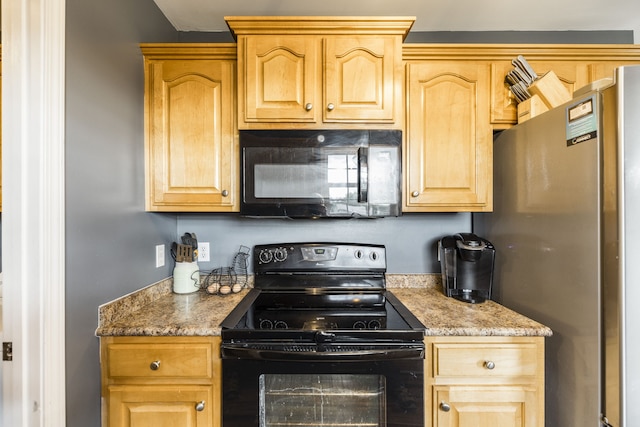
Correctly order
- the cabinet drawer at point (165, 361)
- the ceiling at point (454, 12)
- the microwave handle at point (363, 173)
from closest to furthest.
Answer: the cabinet drawer at point (165, 361) → the microwave handle at point (363, 173) → the ceiling at point (454, 12)

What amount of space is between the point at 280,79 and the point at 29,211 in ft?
3.62

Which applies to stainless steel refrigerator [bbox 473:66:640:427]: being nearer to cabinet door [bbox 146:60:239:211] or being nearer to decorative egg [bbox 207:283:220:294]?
cabinet door [bbox 146:60:239:211]

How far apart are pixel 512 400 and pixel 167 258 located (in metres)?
1.79

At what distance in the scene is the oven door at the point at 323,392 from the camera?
125 cm

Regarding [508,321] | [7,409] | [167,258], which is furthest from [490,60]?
[7,409]

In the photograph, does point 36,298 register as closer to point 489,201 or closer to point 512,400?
point 512,400

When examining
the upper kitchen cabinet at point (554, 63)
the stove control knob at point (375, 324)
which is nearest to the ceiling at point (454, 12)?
the upper kitchen cabinet at point (554, 63)

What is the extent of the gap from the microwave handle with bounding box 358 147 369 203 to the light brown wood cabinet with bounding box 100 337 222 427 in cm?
89

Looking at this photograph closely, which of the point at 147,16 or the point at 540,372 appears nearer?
the point at 540,372

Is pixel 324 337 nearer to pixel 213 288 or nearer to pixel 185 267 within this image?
pixel 213 288

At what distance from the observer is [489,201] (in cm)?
166

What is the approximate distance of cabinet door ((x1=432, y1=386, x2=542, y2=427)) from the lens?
127cm

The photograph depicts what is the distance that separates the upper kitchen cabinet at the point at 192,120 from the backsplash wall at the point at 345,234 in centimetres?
39

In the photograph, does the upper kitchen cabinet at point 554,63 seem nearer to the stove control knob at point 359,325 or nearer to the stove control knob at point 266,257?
the stove control knob at point 359,325
